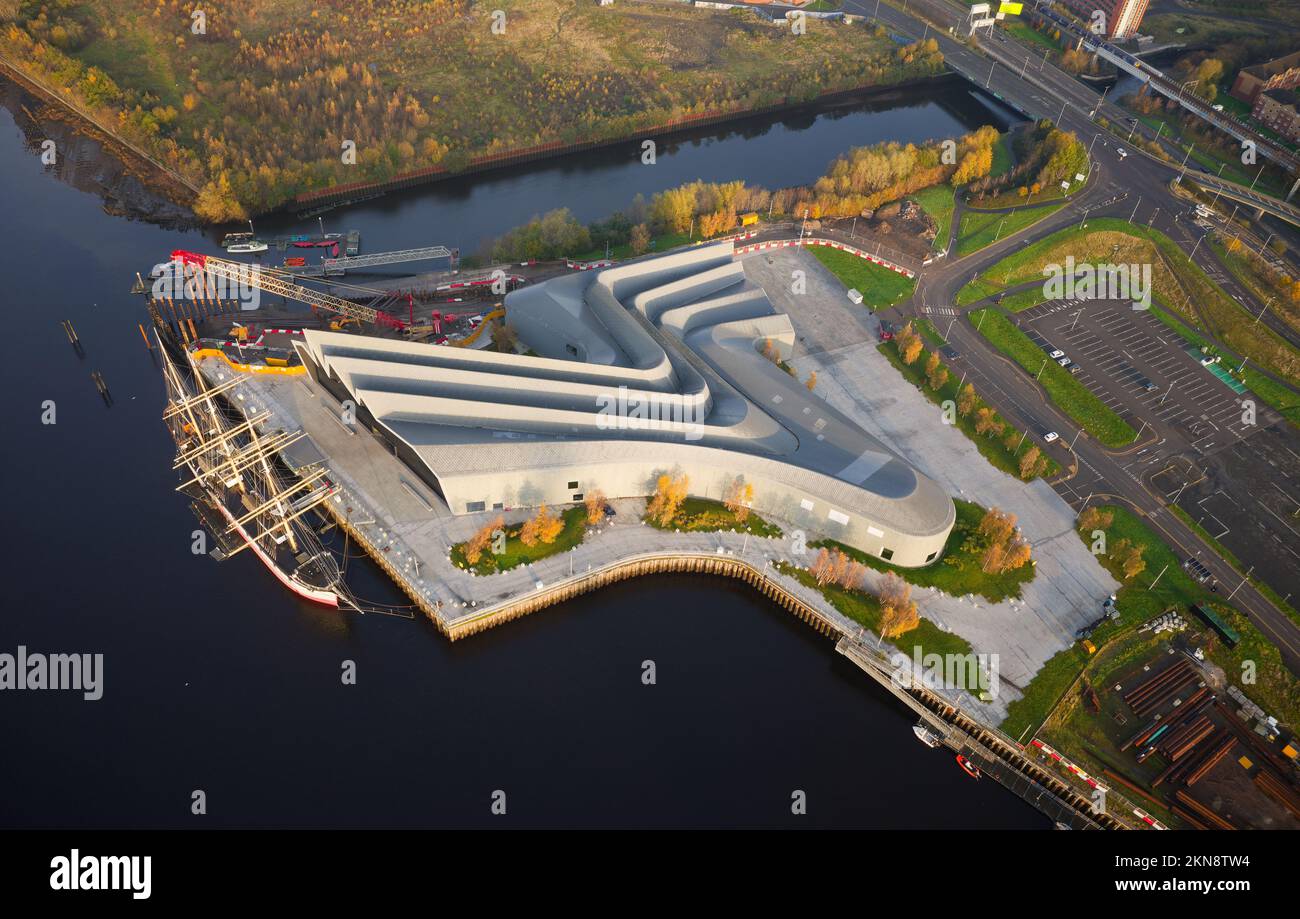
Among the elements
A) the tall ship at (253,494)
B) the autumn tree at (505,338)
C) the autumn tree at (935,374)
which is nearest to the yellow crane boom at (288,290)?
the autumn tree at (505,338)

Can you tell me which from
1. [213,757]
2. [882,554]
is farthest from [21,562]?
[882,554]

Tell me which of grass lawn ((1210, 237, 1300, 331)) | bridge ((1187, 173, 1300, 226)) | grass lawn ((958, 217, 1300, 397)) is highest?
bridge ((1187, 173, 1300, 226))

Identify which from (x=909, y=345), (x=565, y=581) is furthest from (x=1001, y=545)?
(x=565, y=581)

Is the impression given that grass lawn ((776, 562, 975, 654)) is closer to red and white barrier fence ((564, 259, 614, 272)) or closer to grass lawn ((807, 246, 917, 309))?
grass lawn ((807, 246, 917, 309))

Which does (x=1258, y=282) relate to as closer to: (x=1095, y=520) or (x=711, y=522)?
(x=1095, y=520)

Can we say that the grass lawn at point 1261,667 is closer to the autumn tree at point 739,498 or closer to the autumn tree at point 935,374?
the autumn tree at point 935,374

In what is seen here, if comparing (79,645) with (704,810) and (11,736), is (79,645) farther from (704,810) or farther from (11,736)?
(704,810)

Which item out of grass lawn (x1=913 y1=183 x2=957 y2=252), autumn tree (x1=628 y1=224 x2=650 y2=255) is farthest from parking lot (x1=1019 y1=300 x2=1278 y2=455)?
autumn tree (x1=628 y1=224 x2=650 y2=255)
